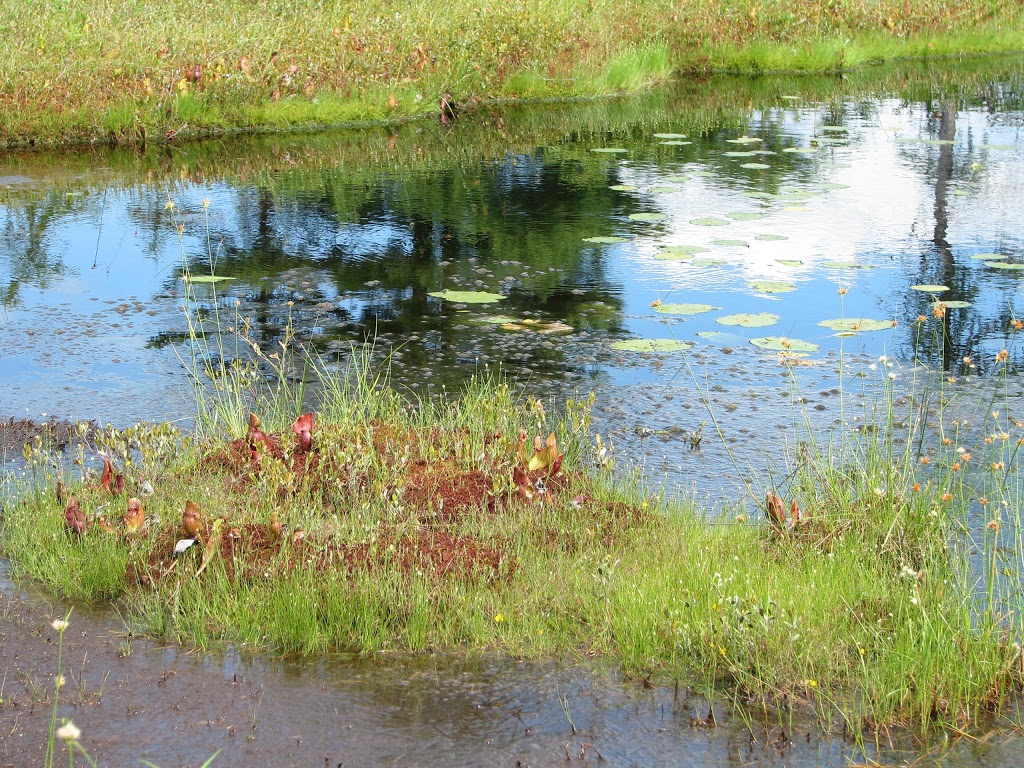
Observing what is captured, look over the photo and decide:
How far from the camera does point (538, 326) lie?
6684mm

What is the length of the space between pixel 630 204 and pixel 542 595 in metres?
6.61

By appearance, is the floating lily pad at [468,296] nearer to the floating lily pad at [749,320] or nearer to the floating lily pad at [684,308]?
the floating lily pad at [684,308]

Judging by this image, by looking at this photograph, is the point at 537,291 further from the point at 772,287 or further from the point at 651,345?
the point at 772,287

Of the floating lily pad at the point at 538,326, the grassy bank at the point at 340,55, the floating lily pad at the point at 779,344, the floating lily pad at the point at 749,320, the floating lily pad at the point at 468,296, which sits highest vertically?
the grassy bank at the point at 340,55

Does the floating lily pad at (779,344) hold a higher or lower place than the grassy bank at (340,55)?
lower

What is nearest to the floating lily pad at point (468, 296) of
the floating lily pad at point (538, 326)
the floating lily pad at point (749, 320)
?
the floating lily pad at point (538, 326)

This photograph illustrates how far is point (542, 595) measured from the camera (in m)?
3.60

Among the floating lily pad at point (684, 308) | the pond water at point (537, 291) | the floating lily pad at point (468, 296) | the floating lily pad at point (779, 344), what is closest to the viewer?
the pond water at point (537, 291)

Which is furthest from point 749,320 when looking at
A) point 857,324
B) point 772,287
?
point 772,287

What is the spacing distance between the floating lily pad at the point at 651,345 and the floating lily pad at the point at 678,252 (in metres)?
1.81

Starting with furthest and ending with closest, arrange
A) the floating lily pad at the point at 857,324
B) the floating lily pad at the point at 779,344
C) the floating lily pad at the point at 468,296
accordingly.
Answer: the floating lily pad at the point at 468,296, the floating lily pad at the point at 857,324, the floating lily pad at the point at 779,344

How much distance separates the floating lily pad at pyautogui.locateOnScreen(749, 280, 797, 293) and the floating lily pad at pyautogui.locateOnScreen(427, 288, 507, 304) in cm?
157

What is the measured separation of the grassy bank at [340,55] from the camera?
12469mm

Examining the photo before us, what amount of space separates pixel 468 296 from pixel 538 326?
2.37ft
